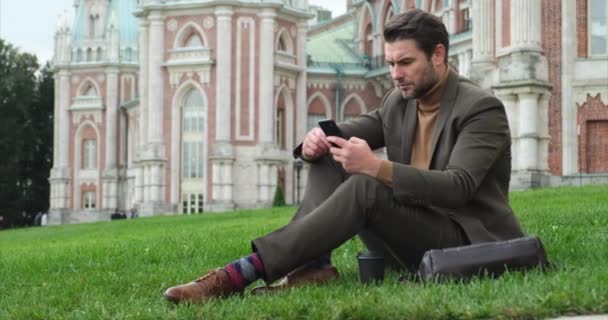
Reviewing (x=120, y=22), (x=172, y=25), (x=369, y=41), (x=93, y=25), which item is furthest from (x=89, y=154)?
(x=369, y=41)

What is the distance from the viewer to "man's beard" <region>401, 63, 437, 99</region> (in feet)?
20.7

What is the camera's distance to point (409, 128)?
657 cm

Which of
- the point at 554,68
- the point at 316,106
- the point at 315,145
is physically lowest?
the point at 315,145

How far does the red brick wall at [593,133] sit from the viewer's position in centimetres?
2961

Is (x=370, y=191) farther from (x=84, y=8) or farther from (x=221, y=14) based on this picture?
(x=84, y=8)

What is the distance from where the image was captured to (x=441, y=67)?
638 centimetres

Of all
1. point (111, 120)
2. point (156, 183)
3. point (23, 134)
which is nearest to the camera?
point (156, 183)

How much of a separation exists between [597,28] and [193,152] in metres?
26.6

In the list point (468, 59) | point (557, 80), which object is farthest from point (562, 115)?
point (468, 59)

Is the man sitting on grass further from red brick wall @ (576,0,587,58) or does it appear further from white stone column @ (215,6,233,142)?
white stone column @ (215,6,233,142)

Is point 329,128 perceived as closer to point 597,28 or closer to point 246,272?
point 246,272

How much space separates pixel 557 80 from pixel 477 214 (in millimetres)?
24630

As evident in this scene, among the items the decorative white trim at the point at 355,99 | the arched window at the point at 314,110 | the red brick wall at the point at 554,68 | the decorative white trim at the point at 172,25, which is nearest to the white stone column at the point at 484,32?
the red brick wall at the point at 554,68

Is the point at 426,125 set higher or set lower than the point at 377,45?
lower
